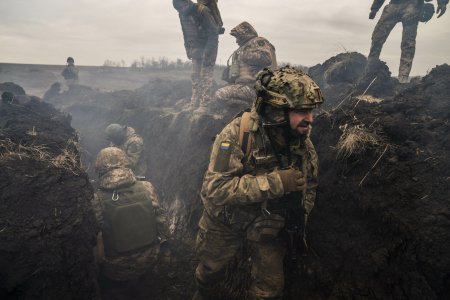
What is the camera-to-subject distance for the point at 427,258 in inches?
81.2

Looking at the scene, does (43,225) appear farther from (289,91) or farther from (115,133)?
(115,133)

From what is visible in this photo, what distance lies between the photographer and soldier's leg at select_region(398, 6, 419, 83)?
259 inches

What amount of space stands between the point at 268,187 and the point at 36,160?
3.17 m

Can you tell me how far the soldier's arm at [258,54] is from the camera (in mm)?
6760

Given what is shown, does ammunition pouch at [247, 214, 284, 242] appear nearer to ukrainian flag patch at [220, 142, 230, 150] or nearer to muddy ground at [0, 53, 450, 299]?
muddy ground at [0, 53, 450, 299]

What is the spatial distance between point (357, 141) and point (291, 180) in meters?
1.02

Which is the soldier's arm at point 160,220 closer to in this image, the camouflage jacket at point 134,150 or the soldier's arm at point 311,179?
the camouflage jacket at point 134,150

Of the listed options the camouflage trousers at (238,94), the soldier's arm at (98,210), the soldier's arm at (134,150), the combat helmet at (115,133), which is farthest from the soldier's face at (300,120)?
the combat helmet at (115,133)

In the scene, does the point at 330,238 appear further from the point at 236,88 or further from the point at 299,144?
the point at 236,88

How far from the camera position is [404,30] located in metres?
6.87

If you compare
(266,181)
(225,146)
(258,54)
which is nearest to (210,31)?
(258,54)

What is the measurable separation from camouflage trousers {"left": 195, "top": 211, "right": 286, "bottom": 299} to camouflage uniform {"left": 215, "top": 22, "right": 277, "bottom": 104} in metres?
4.02

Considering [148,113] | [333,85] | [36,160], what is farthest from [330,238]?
[148,113]

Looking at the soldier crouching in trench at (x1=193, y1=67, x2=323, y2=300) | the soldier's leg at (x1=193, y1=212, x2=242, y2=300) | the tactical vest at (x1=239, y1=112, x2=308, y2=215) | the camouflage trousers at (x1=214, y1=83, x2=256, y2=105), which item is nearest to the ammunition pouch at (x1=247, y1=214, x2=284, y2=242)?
the soldier crouching in trench at (x1=193, y1=67, x2=323, y2=300)
